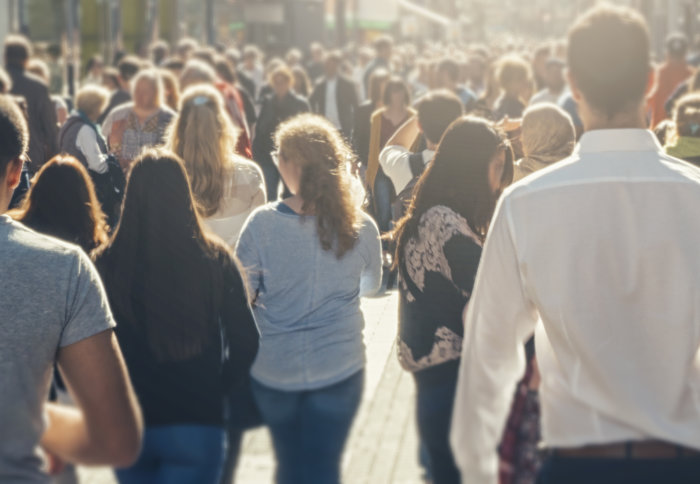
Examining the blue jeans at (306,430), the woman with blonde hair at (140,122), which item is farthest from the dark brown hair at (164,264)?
the woman with blonde hair at (140,122)

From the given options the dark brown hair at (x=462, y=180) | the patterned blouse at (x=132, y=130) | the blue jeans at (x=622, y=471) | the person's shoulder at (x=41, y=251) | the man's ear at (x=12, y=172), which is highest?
the man's ear at (x=12, y=172)

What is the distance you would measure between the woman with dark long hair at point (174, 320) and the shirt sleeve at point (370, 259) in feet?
2.26

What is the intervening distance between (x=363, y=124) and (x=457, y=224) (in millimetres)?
7754

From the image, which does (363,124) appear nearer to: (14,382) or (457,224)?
(457,224)

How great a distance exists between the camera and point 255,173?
6.17m

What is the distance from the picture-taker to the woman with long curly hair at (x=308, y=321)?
13.7 feet

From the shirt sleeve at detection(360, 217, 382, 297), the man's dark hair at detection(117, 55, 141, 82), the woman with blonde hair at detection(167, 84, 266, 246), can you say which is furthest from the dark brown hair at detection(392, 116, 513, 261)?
the man's dark hair at detection(117, 55, 141, 82)

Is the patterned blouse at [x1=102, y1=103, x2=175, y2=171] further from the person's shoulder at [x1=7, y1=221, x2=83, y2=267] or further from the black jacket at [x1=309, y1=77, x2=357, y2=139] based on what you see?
the black jacket at [x1=309, y1=77, x2=357, y2=139]

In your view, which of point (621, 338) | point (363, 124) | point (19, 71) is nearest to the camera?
point (621, 338)

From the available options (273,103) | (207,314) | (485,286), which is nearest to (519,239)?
(485,286)

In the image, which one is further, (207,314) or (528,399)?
(207,314)

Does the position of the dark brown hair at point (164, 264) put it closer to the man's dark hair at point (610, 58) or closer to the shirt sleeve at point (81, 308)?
the shirt sleeve at point (81, 308)

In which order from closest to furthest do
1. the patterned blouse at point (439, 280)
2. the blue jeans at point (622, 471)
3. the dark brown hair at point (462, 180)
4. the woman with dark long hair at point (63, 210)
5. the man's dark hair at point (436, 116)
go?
1. the blue jeans at point (622, 471)
2. the patterned blouse at point (439, 280)
3. the dark brown hair at point (462, 180)
4. the woman with dark long hair at point (63, 210)
5. the man's dark hair at point (436, 116)

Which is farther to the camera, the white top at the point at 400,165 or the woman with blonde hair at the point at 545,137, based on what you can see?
the white top at the point at 400,165
